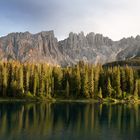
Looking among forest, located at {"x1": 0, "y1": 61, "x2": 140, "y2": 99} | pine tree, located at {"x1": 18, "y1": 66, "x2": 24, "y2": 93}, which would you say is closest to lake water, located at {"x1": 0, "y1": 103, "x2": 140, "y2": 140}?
forest, located at {"x1": 0, "y1": 61, "x2": 140, "y2": 99}

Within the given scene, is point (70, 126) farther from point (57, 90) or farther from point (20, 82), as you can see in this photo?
point (57, 90)

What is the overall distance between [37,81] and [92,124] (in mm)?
100992

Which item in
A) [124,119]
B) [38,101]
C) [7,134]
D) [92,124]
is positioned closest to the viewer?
[7,134]

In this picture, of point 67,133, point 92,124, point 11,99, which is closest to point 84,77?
point 11,99

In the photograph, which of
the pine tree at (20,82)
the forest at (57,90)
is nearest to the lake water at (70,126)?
the forest at (57,90)

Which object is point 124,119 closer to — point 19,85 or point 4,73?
point 19,85

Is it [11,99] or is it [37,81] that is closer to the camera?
[11,99]

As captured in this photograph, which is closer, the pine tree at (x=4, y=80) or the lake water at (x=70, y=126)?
the lake water at (x=70, y=126)

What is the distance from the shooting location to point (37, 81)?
639 ft

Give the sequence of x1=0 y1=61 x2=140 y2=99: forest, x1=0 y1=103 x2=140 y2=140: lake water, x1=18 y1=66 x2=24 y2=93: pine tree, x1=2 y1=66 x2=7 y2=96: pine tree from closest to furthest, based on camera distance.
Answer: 1. x1=0 y1=103 x2=140 y2=140: lake water
2. x1=18 y1=66 x2=24 y2=93: pine tree
3. x1=0 y1=61 x2=140 y2=99: forest
4. x1=2 y1=66 x2=7 y2=96: pine tree

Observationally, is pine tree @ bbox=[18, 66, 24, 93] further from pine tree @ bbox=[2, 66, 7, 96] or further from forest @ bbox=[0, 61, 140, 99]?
pine tree @ bbox=[2, 66, 7, 96]

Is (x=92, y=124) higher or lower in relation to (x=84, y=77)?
lower

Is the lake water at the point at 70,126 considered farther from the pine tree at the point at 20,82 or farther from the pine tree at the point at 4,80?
the pine tree at the point at 4,80

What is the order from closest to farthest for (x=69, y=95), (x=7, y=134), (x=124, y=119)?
(x=7, y=134) < (x=124, y=119) < (x=69, y=95)
